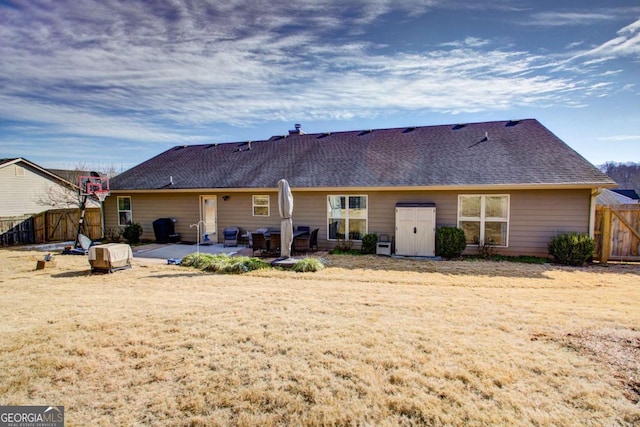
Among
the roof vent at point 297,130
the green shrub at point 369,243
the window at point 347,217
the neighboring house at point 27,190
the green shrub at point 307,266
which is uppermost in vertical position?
the roof vent at point 297,130

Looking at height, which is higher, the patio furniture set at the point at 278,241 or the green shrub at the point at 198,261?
the patio furniture set at the point at 278,241

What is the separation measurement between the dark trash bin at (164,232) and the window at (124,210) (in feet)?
8.34

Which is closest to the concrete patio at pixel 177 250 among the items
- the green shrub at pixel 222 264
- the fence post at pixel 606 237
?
the green shrub at pixel 222 264

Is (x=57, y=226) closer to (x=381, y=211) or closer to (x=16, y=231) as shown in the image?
(x=16, y=231)

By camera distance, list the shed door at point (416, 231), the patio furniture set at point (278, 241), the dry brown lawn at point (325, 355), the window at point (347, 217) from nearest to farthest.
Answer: the dry brown lawn at point (325, 355) → the shed door at point (416, 231) → the patio furniture set at point (278, 241) → the window at point (347, 217)

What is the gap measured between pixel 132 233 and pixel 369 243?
1107 centimetres

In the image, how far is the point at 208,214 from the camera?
1417 centimetres

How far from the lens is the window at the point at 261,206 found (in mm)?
13016

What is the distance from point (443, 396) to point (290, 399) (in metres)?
1.41

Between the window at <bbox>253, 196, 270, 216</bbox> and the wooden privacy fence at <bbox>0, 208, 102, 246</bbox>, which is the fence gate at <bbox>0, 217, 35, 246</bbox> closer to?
the wooden privacy fence at <bbox>0, 208, 102, 246</bbox>

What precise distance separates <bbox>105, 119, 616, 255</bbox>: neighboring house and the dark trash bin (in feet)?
1.60

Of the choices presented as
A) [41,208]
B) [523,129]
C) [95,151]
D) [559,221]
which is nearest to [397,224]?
[559,221]

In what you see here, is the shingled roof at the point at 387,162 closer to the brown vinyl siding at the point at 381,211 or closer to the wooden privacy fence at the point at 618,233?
the brown vinyl siding at the point at 381,211

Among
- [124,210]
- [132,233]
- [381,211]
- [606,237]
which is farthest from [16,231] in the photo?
[606,237]
